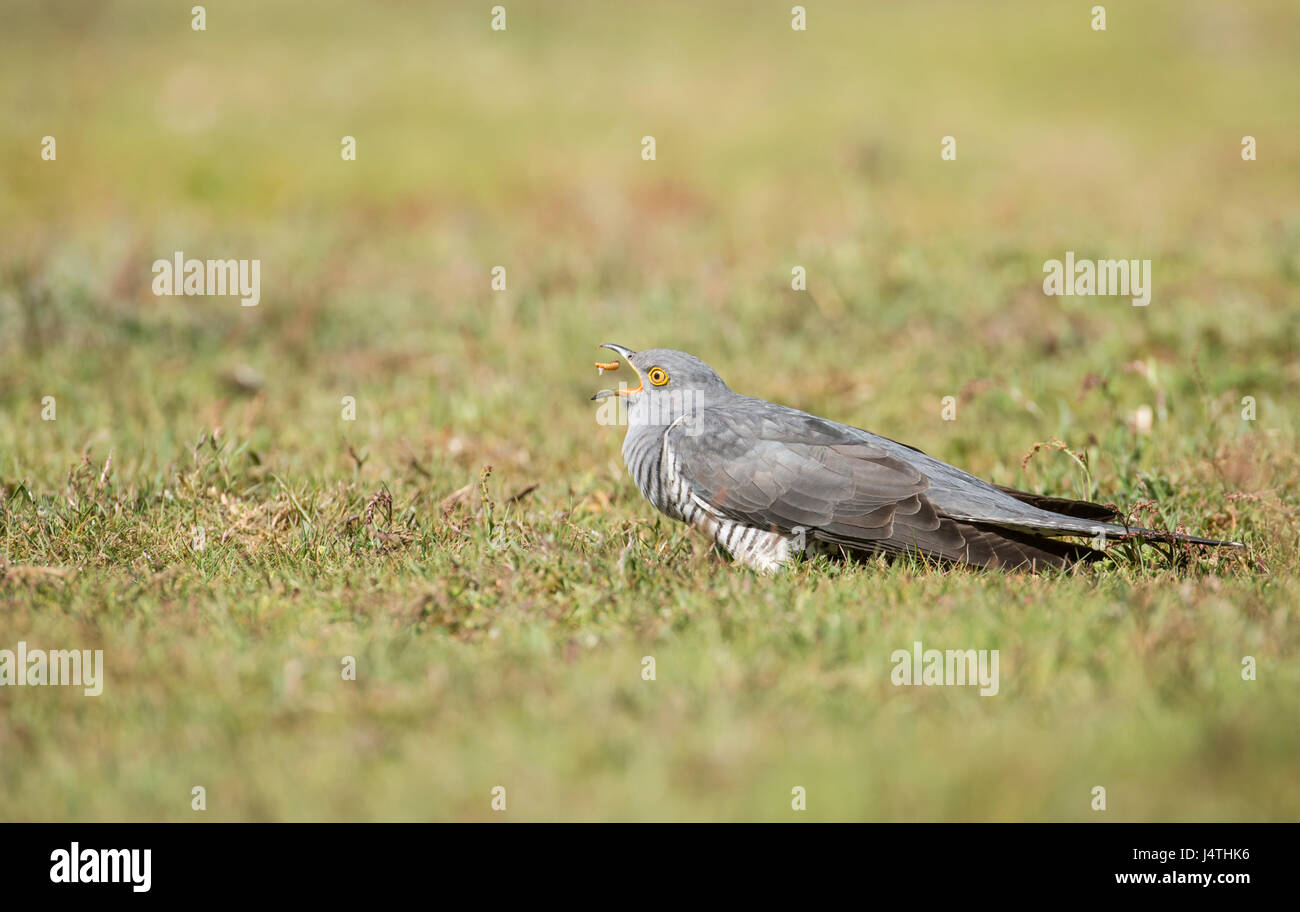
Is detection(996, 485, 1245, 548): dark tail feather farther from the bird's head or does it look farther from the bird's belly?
the bird's head

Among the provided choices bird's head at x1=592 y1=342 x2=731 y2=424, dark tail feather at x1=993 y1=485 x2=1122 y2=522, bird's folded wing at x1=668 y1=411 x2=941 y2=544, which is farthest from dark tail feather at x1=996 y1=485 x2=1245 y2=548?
bird's head at x1=592 y1=342 x2=731 y2=424

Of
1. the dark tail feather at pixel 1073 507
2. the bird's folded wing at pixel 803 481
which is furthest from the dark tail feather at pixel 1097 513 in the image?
the bird's folded wing at pixel 803 481

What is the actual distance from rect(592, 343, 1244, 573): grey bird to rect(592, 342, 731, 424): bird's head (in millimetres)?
139

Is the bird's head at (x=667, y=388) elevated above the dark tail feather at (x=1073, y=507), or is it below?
above

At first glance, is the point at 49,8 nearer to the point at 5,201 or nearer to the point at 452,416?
the point at 5,201

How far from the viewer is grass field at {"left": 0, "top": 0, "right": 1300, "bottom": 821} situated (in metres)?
3.38

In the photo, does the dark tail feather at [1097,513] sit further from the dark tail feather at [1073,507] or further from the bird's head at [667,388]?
the bird's head at [667,388]

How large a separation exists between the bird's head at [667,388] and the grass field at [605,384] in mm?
554

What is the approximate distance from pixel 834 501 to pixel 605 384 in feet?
12.2

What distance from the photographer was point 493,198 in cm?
1230

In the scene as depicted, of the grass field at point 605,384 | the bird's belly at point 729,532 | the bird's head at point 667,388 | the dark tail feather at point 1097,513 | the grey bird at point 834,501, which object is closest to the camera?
the grass field at point 605,384

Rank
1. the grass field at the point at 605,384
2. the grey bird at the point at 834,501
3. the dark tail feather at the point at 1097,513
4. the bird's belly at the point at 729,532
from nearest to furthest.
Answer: the grass field at the point at 605,384
the dark tail feather at the point at 1097,513
the grey bird at the point at 834,501
the bird's belly at the point at 729,532

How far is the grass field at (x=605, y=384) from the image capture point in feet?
11.1

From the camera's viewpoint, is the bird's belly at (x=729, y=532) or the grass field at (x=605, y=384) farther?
the bird's belly at (x=729, y=532)
